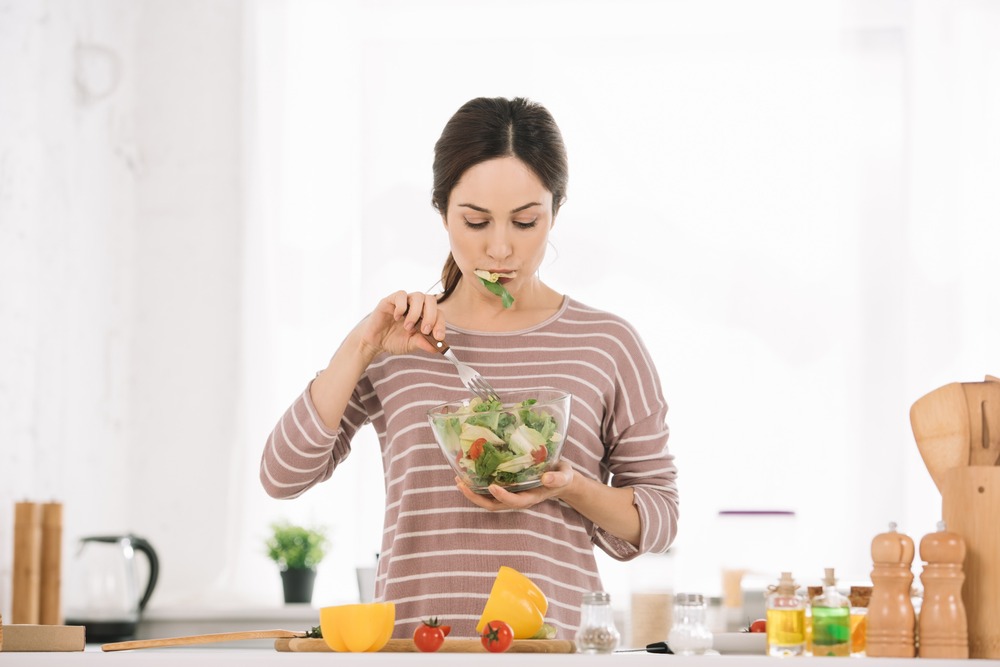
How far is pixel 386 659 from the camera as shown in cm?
107

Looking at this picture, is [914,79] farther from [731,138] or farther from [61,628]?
[61,628]

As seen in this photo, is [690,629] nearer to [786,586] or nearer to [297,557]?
[786,586]

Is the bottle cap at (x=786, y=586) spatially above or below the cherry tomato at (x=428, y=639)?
above

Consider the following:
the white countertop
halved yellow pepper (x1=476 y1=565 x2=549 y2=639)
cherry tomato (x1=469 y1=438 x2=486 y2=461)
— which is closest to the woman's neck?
cherry tomato (x1=469 y1=438 x2=486 y2=461)

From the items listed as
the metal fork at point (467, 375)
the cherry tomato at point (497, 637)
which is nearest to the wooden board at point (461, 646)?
the cherry tomato at point (497, 637)

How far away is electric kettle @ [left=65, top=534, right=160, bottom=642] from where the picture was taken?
9.61 feet

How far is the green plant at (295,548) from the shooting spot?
3.29m

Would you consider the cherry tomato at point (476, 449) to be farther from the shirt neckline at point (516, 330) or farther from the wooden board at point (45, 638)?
the wooden board at point (45, 638)

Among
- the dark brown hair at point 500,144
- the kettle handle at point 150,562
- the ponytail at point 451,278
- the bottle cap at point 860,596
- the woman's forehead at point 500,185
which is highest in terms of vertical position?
the dark brown hair at point 500,144

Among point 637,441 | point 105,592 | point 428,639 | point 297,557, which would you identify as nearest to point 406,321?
point 637,441

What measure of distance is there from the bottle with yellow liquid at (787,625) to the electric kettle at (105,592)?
216 cm

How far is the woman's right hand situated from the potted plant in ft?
6.09

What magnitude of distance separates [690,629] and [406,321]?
556 millimetres

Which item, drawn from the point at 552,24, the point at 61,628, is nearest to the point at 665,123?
the point at 552,24
